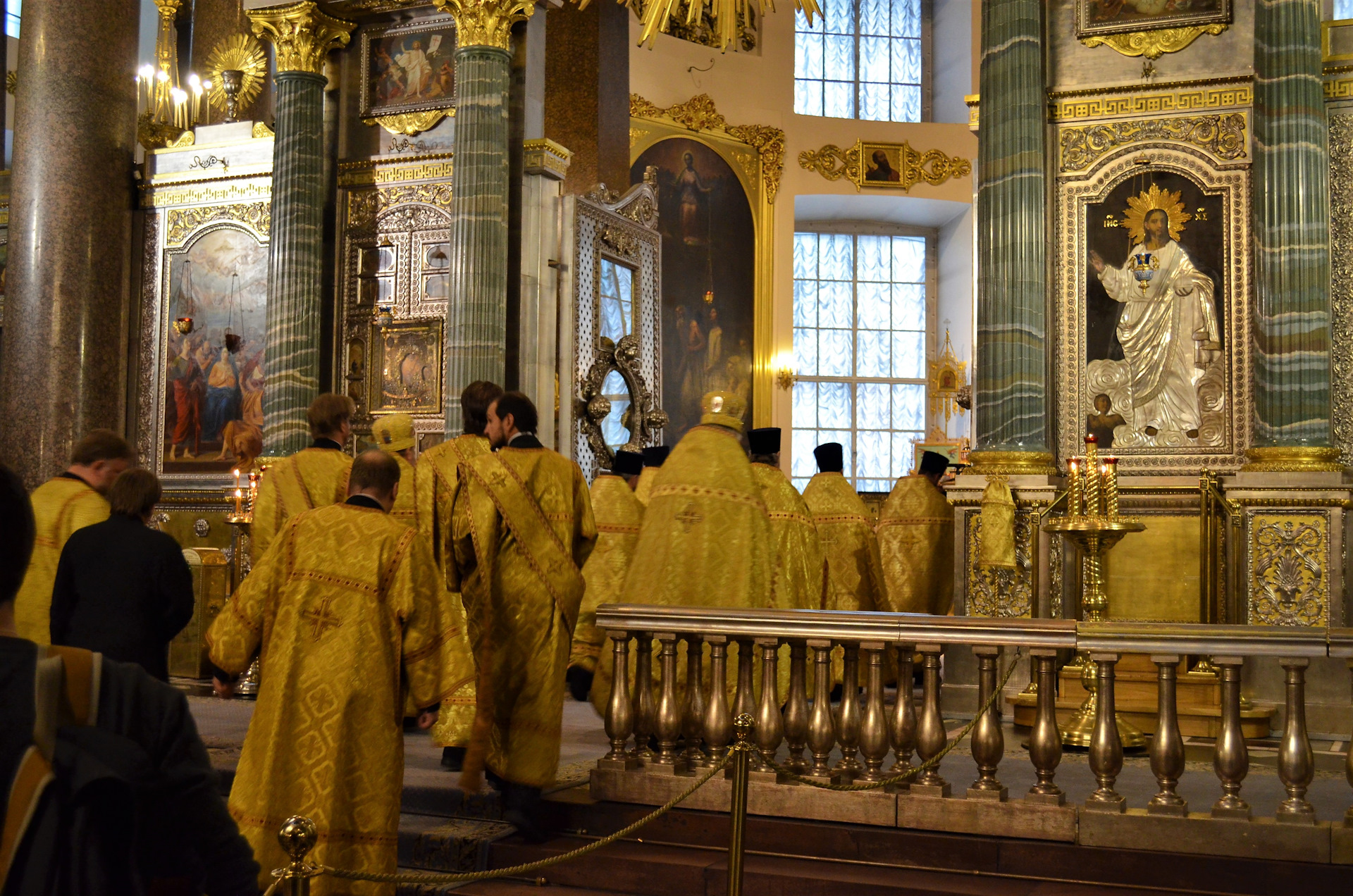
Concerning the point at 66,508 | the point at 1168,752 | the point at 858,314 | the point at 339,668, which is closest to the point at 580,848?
the point at 339,668

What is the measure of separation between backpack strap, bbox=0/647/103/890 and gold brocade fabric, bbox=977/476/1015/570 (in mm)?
7469

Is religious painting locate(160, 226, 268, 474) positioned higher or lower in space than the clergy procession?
higher

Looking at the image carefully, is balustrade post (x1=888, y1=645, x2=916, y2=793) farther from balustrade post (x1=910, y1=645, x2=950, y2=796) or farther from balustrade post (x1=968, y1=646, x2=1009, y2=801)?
balustrade post (x1=968, y1=646, x2=1009, y2=801)

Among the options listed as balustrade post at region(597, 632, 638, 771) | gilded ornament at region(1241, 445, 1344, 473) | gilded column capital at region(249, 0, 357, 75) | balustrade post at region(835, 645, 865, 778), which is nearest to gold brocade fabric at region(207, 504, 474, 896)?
balustrade post at region(597, 632, 638, 771)

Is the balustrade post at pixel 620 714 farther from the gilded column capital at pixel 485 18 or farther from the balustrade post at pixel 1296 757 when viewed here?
the gilded column capital at pixel 485 18

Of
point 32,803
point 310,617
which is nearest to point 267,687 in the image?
point 310,617

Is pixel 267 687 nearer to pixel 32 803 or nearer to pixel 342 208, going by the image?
pixel 32 803

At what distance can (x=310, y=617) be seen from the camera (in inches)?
180

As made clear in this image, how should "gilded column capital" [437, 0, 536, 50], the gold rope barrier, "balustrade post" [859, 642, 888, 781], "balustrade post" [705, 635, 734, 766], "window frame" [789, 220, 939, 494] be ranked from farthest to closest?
"window frame" [789, 220, 939, 494]
"gilded column capital" [437, 0, 536, 50]
"balustrade post" [705, 635, 734, 766]
"balustrade post" [859, 642, 888, 781]
the gold rope barrier

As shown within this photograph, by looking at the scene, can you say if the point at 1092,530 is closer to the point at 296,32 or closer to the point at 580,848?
the point at 580,848

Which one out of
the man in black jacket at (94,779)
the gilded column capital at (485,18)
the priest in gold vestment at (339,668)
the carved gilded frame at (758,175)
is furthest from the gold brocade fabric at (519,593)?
the carved gilded frame at (758,175)

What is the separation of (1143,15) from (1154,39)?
197 millimetres

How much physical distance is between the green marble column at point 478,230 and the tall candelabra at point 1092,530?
19.6 ft

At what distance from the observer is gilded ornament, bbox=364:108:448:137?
12.7 metres
